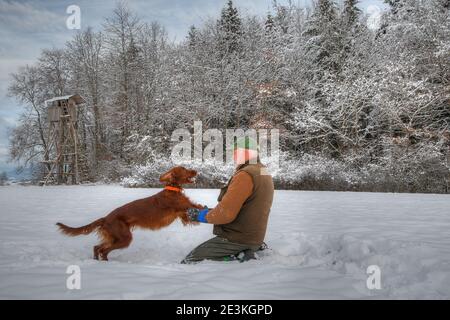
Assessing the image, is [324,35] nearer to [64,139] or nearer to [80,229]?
[64,139]

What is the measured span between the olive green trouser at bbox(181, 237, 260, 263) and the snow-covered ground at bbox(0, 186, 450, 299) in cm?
18

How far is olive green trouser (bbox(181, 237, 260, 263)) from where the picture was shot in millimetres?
3770

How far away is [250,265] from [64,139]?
19.2m

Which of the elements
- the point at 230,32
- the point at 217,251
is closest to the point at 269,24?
the point at 230,32

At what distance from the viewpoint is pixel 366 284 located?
9.52 ft

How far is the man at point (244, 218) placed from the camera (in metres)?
3.71

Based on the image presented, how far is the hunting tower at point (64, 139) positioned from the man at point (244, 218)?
17.3 metres

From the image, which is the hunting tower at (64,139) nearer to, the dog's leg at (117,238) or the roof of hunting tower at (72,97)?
the roof of hunting tower at (72,97)

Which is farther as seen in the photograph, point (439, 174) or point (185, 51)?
point (185, 51)
